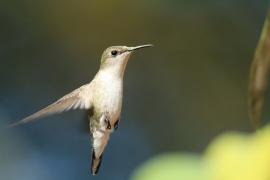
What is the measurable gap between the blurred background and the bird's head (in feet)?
0.18

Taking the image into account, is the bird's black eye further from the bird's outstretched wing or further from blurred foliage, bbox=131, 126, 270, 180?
blurred foliage, bbox=131, 126, 270, 180

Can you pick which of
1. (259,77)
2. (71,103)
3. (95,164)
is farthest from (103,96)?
(259,77)

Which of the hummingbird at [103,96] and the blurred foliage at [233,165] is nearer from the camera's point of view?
the blurred foliage at [233,165]

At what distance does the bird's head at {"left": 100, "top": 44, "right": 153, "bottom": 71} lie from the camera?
937 millimetres


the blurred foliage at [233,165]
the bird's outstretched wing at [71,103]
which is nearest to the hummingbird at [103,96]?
the bird's outstretched wing at [71,103]

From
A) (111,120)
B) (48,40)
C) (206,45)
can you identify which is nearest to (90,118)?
(111,120)

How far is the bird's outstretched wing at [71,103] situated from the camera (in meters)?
0.88

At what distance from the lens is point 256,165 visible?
70 centimetres

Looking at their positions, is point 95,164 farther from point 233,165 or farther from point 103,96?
point 233,165

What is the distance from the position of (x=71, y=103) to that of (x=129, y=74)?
0.60 feet

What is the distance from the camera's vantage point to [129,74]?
1.05 m

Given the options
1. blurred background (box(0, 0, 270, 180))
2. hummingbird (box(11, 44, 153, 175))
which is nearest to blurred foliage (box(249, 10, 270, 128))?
blurred background (box(0, 0, 270, 180))

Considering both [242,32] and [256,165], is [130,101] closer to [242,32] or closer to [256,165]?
[242,32]

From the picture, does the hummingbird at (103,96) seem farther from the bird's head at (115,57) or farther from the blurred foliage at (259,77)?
the blurred foliage at (259,77)
